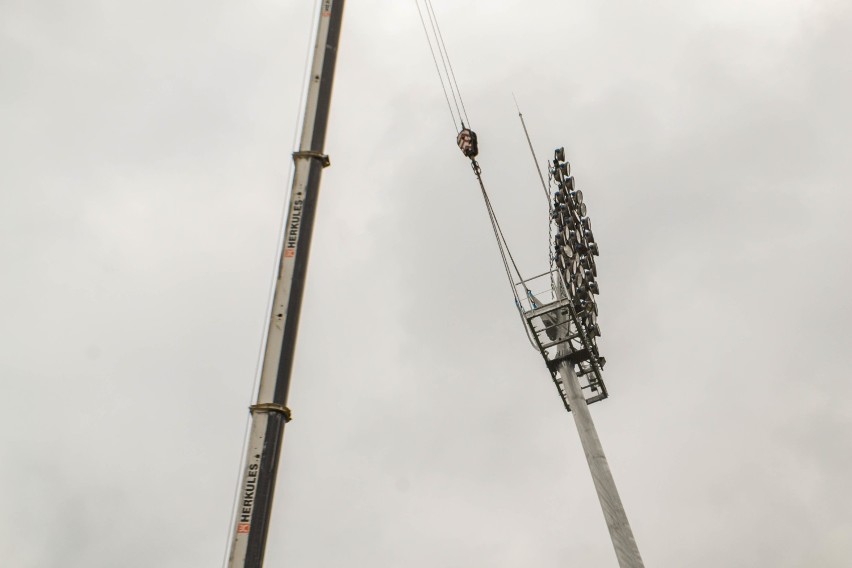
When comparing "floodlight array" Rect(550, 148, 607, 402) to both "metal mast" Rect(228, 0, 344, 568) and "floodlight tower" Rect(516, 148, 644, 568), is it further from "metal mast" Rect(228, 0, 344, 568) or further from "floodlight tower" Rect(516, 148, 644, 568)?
"metal mast" Rect(228, 0, 344, 568)

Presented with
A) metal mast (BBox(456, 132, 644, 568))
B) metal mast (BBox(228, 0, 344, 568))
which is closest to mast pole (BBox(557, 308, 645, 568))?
metal mast (BBox(456, 132, 644, 568))

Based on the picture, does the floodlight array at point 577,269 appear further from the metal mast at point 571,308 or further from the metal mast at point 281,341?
the metal mast at point 281,341

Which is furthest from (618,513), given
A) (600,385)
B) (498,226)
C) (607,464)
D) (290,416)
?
(290,416)

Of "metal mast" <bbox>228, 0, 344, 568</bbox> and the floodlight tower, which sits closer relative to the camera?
"metal mast" <bbox>228, 0, 344, 568</bbox>

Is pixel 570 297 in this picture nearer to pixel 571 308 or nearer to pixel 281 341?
pixel 571 308

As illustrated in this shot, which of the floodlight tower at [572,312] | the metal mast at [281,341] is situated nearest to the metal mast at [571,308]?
the floodlight tower at [572,312]

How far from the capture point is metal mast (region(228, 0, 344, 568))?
880 centimetres

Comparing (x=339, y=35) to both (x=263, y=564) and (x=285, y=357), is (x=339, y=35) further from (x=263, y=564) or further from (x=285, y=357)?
(x=263, y=564)

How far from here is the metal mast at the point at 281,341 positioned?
28.9ft

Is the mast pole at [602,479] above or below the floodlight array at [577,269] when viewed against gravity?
below

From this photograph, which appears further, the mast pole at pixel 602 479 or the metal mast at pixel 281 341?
the mast pole at pixel 602 479

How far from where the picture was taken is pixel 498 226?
930 inches

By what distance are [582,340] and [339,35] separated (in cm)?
1151

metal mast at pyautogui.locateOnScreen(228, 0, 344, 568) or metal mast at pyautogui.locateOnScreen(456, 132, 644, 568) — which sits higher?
metal mast at pyautogui.locateOnScreen(456, 132, 644, 568)
